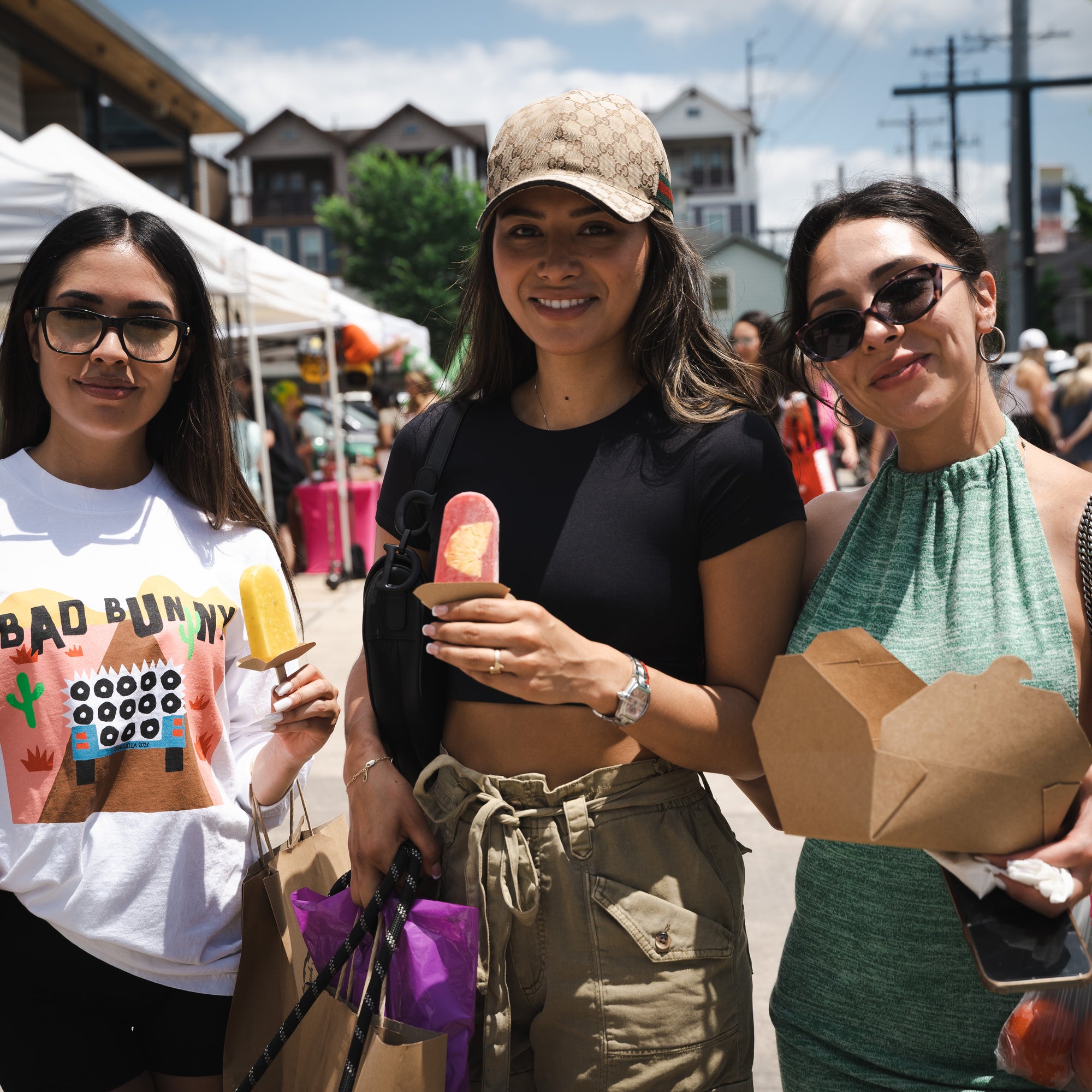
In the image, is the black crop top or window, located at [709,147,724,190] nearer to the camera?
the black crop top

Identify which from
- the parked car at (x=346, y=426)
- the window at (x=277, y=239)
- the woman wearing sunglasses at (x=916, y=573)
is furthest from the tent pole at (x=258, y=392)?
the window at (x=277, y=239)

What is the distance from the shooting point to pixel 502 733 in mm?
1838

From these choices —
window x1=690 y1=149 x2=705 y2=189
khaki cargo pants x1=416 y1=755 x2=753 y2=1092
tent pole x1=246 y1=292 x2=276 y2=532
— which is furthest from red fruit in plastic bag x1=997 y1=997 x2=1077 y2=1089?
window x1=690 y1=149 x2=705 y2=189

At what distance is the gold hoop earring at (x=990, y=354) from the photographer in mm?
1822

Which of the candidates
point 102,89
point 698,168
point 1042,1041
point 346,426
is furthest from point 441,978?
point 698,168

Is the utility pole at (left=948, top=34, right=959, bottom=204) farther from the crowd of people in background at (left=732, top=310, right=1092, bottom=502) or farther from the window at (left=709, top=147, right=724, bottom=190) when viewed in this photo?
the window at (left=709, top=147, right=724, bottom=190)

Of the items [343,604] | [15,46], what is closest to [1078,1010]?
[343,604]

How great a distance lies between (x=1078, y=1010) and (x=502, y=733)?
3.15 feet

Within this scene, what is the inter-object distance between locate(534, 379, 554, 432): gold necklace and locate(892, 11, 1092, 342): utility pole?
17446 millimetres

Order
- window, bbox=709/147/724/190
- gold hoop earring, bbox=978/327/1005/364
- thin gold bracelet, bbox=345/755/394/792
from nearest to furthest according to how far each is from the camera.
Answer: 1. gold hoop earring, bbox=978/327/1005/364
2. thin gold bracelet, bbox=345/755/394/792
3. window, bbox=709/147/724/190

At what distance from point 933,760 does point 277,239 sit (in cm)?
7199

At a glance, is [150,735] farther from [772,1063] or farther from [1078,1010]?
[772,1063]

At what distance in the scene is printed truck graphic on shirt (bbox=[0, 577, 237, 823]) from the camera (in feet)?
6.03

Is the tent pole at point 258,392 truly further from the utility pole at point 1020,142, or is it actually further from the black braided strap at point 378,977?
the utility pole at point 1020,142
